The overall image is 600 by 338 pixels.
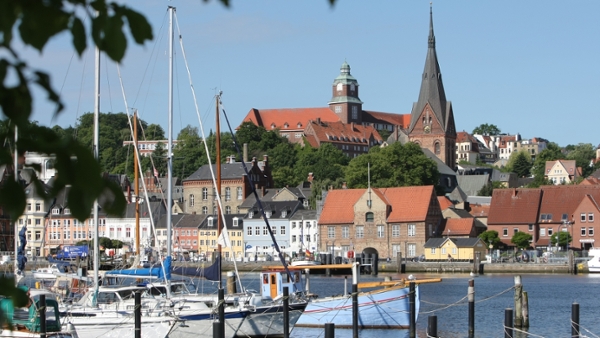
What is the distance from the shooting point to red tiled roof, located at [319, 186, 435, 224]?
322ft

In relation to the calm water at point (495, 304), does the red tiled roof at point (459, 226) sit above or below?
above

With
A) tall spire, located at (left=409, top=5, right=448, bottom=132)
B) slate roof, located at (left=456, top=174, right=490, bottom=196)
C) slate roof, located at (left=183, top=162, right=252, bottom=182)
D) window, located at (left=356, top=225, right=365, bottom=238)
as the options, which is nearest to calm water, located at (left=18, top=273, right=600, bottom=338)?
window, located at (left=356, top=225, right=365, bottom=238)

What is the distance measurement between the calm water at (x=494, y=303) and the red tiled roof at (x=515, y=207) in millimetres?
21613

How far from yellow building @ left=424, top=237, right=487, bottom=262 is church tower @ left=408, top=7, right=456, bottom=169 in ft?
252

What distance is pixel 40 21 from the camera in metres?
4.04

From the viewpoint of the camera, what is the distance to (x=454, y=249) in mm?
91500

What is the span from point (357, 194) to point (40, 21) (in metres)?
98.2

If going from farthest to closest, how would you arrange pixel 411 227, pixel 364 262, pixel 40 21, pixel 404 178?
1. pixel 404 178
2. pixel 411 227
3. pixel 364 262
4. pixel 40 21

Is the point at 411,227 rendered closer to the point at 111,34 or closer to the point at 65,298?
the point at 65,298

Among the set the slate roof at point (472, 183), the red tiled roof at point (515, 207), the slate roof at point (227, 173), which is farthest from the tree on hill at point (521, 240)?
the slate roof at point (472, 183)

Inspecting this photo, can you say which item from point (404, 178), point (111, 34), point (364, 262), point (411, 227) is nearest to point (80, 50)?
point (111, 34)

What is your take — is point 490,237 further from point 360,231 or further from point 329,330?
point 329,330

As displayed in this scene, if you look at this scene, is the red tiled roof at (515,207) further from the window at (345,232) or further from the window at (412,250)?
the window at (345,232)

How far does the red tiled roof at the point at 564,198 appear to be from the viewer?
326 ft
